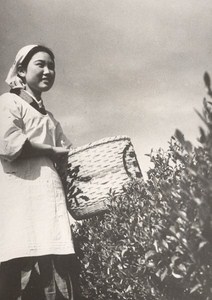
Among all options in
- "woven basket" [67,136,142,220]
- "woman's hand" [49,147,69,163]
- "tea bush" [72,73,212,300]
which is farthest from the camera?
"woven basket" [67,136,142,220]

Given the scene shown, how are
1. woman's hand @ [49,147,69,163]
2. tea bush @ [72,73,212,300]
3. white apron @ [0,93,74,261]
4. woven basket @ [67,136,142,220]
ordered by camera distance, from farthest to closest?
woven basket @ [67,136,142,220] < woman's hand @ [49,147,69,163] < white apron @ [0,93,74,261] < tea bush @ [72,73,212,300]

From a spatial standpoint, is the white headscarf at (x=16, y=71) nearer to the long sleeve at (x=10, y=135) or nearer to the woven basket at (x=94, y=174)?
the long sleeve at (x=10, y=135)

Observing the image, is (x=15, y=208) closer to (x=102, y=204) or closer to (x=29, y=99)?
(x=102, y=204)

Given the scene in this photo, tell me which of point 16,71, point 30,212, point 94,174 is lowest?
point 30,212

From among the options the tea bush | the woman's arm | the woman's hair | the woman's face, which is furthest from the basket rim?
the woman's hair

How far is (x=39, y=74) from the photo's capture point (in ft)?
8.83

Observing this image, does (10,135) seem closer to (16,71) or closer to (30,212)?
(30,212)

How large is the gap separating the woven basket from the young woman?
0.41ft

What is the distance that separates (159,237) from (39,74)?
1497mm

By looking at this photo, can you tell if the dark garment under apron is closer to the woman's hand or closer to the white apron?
the white apron

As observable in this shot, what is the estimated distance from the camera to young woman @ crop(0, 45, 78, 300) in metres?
2.32

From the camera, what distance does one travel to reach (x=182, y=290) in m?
1.78

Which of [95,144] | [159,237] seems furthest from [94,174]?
[159,237]

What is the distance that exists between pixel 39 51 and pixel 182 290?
5.86 feet
